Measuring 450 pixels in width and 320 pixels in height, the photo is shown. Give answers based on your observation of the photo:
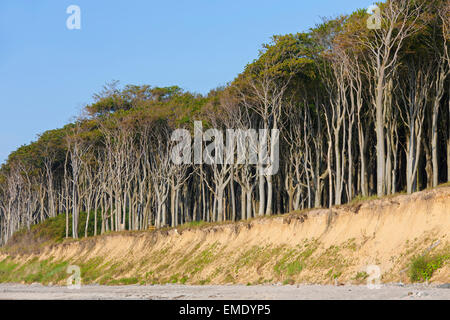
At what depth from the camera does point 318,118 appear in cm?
5166

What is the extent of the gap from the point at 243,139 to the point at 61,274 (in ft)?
88.7

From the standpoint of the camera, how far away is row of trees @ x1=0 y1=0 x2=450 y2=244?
42250mm

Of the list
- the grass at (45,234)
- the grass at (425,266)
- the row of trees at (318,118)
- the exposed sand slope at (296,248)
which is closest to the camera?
the grass at (425,266)

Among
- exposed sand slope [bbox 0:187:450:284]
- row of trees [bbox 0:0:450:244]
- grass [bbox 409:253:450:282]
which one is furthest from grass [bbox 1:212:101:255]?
grass [bbox 409:253:450:282]

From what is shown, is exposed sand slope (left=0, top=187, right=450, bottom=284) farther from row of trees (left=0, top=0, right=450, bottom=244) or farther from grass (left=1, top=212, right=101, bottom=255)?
grass (left=1, top=212, right=101, bottom=255)

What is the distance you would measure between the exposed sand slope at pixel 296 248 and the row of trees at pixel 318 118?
2.98m

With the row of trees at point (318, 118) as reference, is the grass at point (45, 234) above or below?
below

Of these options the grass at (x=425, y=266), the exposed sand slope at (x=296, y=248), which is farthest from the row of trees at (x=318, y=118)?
the grass at (x=425, y=266)

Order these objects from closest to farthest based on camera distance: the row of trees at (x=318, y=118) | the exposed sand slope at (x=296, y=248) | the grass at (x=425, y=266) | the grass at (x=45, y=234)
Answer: the grass at (x=425, y=266) → the exposed sand slope at (x=296, y=248) → the row of trees at (x=318, y=118) → the grass at (x=45, y=234)

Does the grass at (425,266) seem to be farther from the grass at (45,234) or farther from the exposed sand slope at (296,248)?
the grass at (45,234)

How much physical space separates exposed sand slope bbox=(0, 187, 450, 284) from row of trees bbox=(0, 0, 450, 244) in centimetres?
298

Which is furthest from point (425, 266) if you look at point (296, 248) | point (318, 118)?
point (318, 118)

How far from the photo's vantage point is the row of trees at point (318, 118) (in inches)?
1663

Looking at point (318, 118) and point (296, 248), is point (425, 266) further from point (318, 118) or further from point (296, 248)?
point (318, 118)
